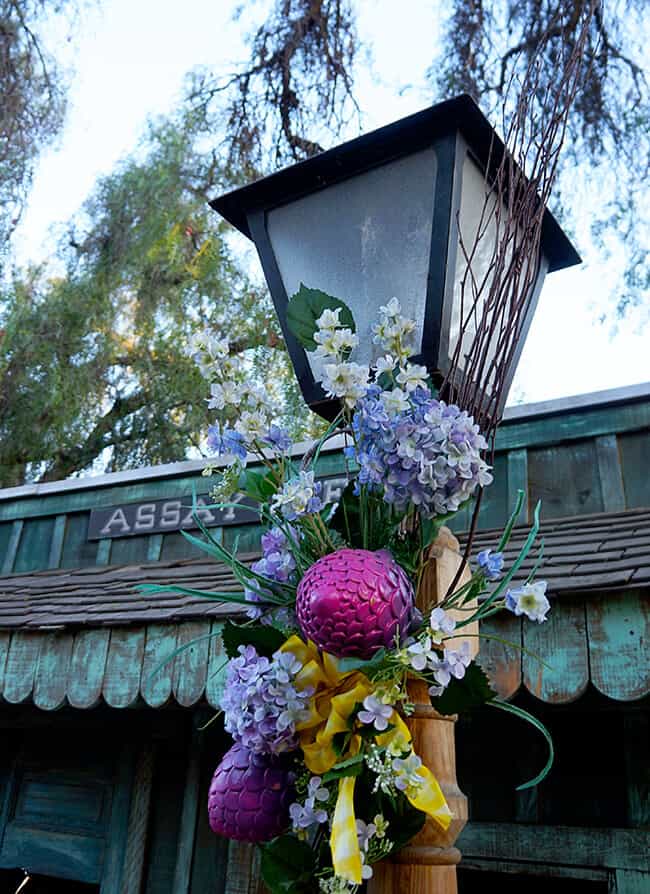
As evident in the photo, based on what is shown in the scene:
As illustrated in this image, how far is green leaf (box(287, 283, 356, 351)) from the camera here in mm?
1154

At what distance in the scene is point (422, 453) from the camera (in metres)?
0.98

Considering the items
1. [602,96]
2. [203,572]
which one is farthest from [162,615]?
[602,96]

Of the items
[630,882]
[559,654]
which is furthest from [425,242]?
[630,882]

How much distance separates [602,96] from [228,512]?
12.3ft

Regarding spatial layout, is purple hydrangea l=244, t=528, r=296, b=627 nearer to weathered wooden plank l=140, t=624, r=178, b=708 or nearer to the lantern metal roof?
the lantern metal roof

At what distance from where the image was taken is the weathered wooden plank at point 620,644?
1.47 meters

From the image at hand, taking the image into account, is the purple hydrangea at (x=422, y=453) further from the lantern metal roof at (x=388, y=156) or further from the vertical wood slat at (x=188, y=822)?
the vertical wood slat at (x=188, y=822)

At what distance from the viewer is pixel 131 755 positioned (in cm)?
296

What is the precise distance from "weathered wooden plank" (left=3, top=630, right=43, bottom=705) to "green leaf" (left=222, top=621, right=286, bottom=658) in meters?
Answer: 1.47

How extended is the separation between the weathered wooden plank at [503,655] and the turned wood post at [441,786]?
49cm

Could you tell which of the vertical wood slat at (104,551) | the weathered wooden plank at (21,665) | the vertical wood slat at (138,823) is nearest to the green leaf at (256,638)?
the weathered wooden plank at (21,665)

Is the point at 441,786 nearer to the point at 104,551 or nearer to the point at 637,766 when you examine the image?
the point at 637,766

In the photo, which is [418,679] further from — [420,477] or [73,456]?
[73,456]

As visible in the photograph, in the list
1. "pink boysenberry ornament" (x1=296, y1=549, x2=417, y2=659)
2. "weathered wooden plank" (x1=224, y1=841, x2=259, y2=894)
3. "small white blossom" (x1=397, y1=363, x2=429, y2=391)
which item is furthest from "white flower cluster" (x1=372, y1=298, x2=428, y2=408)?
"weathered wooden plank" (x1=224, y1=841, x2=259, y2=894)
